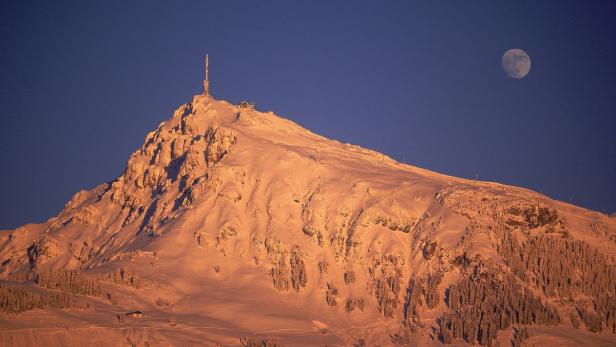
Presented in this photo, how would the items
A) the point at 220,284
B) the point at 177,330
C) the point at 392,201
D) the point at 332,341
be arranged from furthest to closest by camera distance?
the point at 392,201 → the point at 220,284 → the point at 332,341 → the point at 177,330

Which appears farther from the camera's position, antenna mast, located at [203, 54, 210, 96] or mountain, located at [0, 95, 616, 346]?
antenna mast, located at [203, 54, 210, 96]

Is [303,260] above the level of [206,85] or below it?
below

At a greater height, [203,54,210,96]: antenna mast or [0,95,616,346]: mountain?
[203,54,210,96]: antenna mast

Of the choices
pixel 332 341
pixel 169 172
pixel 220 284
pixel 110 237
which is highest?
pixel 169 172

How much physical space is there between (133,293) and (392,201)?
3999 centimetres

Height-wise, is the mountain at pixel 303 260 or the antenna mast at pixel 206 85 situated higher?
the antenna mast at pixel 206 85

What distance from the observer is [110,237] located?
146 metres

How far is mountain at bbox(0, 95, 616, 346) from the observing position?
109812mm

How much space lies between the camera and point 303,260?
5010 inches

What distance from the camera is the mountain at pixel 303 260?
10981cm

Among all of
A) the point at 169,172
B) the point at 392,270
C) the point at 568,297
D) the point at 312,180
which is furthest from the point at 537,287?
the point at 169,172

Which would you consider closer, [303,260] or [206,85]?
[303,260]

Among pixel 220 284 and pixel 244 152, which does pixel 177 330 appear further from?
pixel 244 152

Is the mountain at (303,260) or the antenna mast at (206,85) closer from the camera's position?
the mountain at (303,260)
